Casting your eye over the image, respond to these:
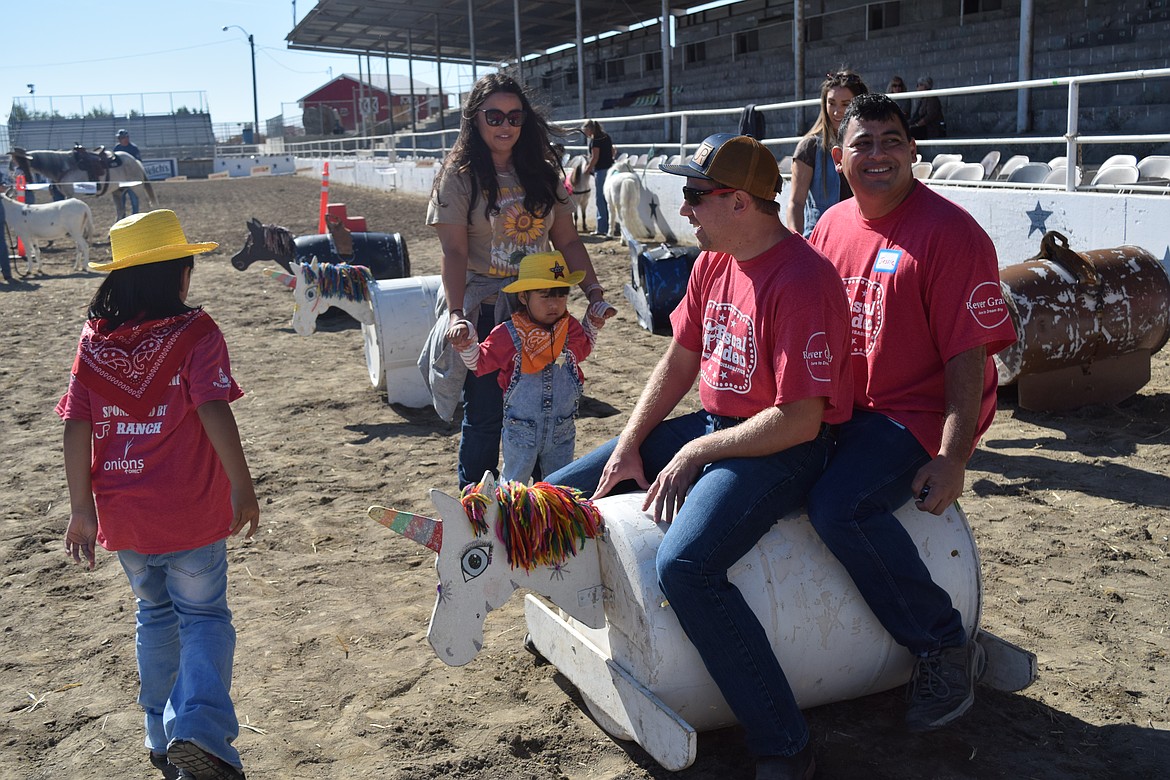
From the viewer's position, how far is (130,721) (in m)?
3.34

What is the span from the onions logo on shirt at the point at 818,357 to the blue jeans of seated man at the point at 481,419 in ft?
5.82

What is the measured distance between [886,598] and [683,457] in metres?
0.69

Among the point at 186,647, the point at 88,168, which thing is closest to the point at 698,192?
the point at 186,647

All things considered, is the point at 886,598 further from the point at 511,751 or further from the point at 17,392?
the point at 17,392

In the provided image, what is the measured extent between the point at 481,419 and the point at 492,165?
1056mm

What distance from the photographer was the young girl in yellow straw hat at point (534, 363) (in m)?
4.01

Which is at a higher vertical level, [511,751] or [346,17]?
[346,17]

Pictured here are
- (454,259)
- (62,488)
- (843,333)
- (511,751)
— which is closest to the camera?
(843,333)

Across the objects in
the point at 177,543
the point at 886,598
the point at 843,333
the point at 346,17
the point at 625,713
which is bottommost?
the point at 625,713

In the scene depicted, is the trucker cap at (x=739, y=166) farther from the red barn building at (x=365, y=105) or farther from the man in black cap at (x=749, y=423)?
the red barn building at (x=365, y=105)

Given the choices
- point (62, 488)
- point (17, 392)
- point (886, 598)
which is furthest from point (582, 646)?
point (17, 392)

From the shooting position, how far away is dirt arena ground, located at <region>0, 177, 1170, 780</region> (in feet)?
9.80

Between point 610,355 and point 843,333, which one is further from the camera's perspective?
point 610,355

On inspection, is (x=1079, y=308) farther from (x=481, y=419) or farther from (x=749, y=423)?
(x=749, y=423)
